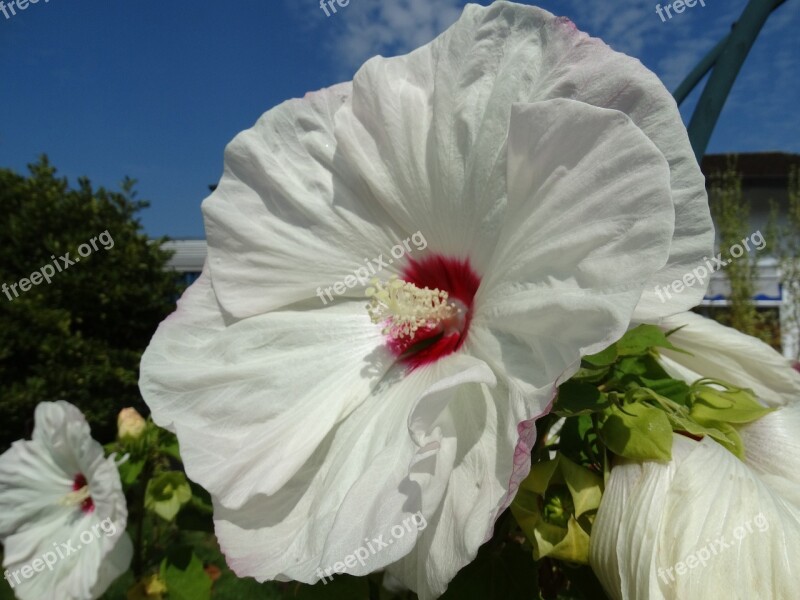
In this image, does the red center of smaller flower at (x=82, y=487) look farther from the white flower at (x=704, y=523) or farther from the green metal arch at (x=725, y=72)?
the green metal arch at (x=725, y=72)

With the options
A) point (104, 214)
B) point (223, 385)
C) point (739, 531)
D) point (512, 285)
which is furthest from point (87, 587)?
point (104, 214)

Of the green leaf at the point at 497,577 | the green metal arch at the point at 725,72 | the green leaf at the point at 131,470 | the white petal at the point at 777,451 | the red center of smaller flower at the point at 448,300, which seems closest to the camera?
the white petal at the point at 777,451

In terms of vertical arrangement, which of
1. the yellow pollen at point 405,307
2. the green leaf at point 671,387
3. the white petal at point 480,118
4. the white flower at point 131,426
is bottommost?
the green leaf at point 671,387

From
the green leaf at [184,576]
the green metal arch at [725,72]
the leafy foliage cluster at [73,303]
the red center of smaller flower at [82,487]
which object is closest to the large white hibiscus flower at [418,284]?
Result: the green metal arch at [725,72]

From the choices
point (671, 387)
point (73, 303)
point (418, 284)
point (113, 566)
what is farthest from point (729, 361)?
point (73, 303)

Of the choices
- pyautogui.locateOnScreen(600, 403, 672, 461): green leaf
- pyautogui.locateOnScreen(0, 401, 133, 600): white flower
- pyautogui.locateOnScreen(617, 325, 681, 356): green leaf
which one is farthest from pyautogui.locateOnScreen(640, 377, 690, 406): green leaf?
pyautogui.locateOnScreen(0, 401, 133, 600): white flower
